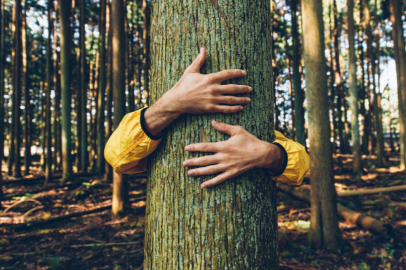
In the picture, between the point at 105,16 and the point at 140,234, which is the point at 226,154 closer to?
the point at 140,234

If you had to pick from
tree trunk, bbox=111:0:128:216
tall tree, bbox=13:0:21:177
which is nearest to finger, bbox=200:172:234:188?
tree trunk, bbox=111:0:128:216

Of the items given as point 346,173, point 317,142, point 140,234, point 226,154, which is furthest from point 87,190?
point 346,173

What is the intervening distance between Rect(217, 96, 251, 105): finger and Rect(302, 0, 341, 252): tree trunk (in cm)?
350

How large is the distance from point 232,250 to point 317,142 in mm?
3621

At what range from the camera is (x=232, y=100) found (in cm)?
133

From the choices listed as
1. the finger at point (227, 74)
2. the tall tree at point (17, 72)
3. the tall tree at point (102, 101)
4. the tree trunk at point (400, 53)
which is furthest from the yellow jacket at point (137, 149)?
the tall tree at point (17, 72)

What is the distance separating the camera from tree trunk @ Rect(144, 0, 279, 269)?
1.31 m

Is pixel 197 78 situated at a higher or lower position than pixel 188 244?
higher

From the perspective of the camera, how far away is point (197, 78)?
131 cm

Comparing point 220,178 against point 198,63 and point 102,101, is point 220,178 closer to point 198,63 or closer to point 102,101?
point 198,63

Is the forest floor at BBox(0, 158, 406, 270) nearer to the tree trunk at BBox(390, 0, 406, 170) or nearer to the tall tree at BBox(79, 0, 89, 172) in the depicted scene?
the tree trunk at BBox(390, 0, 406, 170)

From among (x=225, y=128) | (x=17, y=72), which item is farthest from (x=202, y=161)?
(x=17, y=72)

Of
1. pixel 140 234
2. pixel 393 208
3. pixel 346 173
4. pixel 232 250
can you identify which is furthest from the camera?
pixel 346 173

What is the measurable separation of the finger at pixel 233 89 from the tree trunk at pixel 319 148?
138 inches
